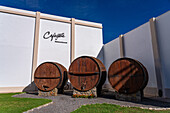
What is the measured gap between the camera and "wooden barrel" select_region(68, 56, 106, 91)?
7.28m

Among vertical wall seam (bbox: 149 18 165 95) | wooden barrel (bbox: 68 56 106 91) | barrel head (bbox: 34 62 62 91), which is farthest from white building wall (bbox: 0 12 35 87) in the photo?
vertical wall seam (bbox: 149 18 165 95)

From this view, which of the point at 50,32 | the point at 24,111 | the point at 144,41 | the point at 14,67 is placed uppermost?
the point at 50,32

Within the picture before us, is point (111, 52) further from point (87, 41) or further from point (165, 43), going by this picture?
point (165, 43)

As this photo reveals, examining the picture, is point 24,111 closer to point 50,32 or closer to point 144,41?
point 144,41

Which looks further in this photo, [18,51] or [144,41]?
[18,51]

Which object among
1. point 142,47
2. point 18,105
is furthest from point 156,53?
point 18,105

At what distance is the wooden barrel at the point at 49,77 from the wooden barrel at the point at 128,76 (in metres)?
3.37

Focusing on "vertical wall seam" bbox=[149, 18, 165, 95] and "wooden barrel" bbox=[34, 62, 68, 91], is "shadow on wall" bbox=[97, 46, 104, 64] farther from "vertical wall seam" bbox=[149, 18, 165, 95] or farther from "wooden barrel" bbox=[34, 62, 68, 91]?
"vertical wall seam" bbox=[149, 18, 165, 95]

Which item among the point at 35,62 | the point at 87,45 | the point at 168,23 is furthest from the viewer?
the point at 87,45

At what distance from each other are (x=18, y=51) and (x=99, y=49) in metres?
8.27

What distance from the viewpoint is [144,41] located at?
28.6 ft

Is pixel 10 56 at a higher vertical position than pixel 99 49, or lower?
lower

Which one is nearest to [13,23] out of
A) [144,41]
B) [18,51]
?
[18,51]

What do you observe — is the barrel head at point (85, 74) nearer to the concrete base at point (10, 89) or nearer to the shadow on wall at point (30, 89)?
the shadow on wall at point (30, 89)
